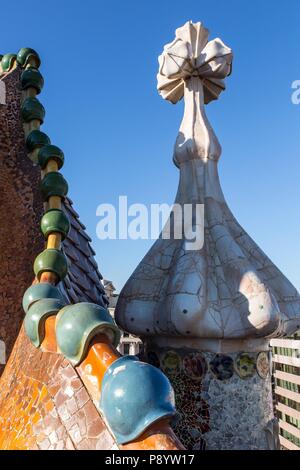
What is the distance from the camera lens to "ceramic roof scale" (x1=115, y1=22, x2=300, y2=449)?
2977mm

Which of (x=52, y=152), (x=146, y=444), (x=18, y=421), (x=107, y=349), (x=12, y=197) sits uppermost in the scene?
(x=52, y=152)

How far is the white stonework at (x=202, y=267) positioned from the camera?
2.99 meters

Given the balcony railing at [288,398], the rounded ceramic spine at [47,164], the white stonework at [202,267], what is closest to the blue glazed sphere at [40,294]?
the rounded ceramic spine at [47,164]

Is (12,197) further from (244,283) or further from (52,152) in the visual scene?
→ (244,283)

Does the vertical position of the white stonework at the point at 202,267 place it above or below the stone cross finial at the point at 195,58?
below

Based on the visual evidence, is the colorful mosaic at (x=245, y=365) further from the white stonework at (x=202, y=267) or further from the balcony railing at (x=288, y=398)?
the balcony railing at (x=288, y=398)

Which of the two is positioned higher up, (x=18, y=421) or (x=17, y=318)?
(x=17, y=318)

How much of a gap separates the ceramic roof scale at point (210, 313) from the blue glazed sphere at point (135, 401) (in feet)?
5.91

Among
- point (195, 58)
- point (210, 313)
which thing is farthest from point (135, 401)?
point (195, 58)

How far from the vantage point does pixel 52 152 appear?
8.13 feet

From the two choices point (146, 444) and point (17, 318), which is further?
point (17, 318)

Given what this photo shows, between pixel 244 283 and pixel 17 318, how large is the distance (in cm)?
162

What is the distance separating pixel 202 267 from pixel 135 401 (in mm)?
2118
